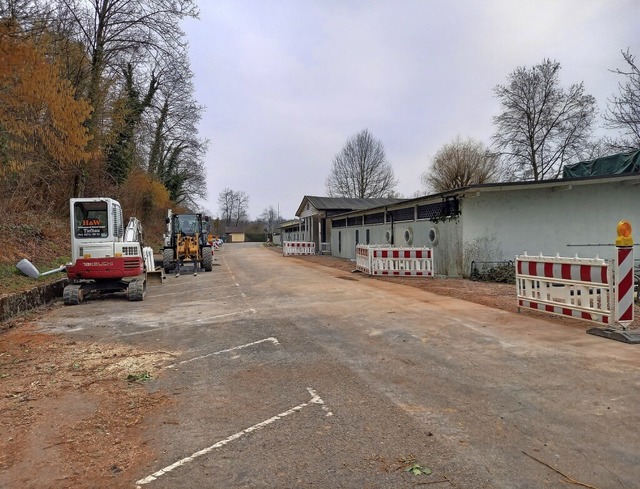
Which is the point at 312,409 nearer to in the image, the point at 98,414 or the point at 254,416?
the point at 254,416

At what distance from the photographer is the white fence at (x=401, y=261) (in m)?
16.8

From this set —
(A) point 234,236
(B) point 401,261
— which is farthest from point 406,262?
(A) point 234,236

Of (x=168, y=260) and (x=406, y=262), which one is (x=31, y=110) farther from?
(x=406, y=262)

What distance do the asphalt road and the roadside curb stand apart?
169 centimetres

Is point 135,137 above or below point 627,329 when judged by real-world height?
above

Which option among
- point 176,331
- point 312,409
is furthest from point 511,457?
point 176,331

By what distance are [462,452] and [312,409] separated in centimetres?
143

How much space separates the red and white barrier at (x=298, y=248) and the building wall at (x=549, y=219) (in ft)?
74.2

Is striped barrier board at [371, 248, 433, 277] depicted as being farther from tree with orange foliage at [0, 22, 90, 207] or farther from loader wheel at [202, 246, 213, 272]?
tree with orange foliage at [0, 22, 90, 207]

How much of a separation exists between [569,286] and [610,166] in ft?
50.5

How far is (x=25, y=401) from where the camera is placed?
175 inches

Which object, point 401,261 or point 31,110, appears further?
point 401,261

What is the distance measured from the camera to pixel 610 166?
1969 centimetres

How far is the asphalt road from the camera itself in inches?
118
